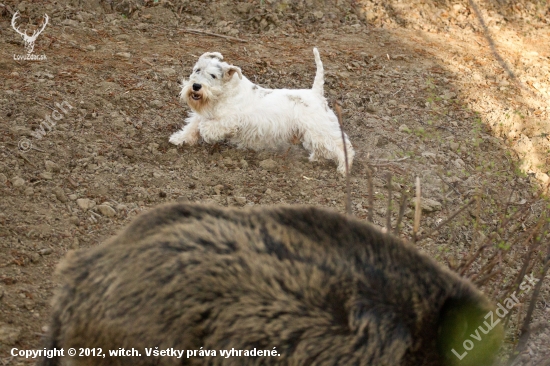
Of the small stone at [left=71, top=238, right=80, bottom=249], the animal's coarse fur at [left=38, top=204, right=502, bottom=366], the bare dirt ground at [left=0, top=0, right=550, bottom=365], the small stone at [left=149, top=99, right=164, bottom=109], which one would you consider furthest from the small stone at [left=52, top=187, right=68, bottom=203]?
the animal's coarse fur at [left=38, top=204, right=502, bottom=366]

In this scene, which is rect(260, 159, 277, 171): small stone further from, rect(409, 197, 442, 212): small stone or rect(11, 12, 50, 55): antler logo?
rect(11, 12, 50, 55): antler logo

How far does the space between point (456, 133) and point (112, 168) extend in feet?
11.9

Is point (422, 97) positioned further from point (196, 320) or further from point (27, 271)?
point (196, 320)

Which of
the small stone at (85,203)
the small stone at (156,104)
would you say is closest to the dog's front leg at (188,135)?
the small stone at (156,104)

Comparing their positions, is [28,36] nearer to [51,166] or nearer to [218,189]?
[51,166]

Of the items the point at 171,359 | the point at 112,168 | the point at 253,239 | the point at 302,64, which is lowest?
the point at 112,168

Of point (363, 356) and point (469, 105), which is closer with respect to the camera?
point (363, 356)

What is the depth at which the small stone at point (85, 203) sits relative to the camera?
176 inches

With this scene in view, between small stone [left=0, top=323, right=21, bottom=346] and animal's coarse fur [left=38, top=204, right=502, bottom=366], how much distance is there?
39.7 inches

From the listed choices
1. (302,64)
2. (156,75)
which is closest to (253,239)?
(156,75)

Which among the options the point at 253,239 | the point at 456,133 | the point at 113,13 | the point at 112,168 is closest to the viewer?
the point at 253,239

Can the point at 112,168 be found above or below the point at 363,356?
below

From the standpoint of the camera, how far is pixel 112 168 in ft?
16.4

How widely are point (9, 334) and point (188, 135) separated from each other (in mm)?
2793
